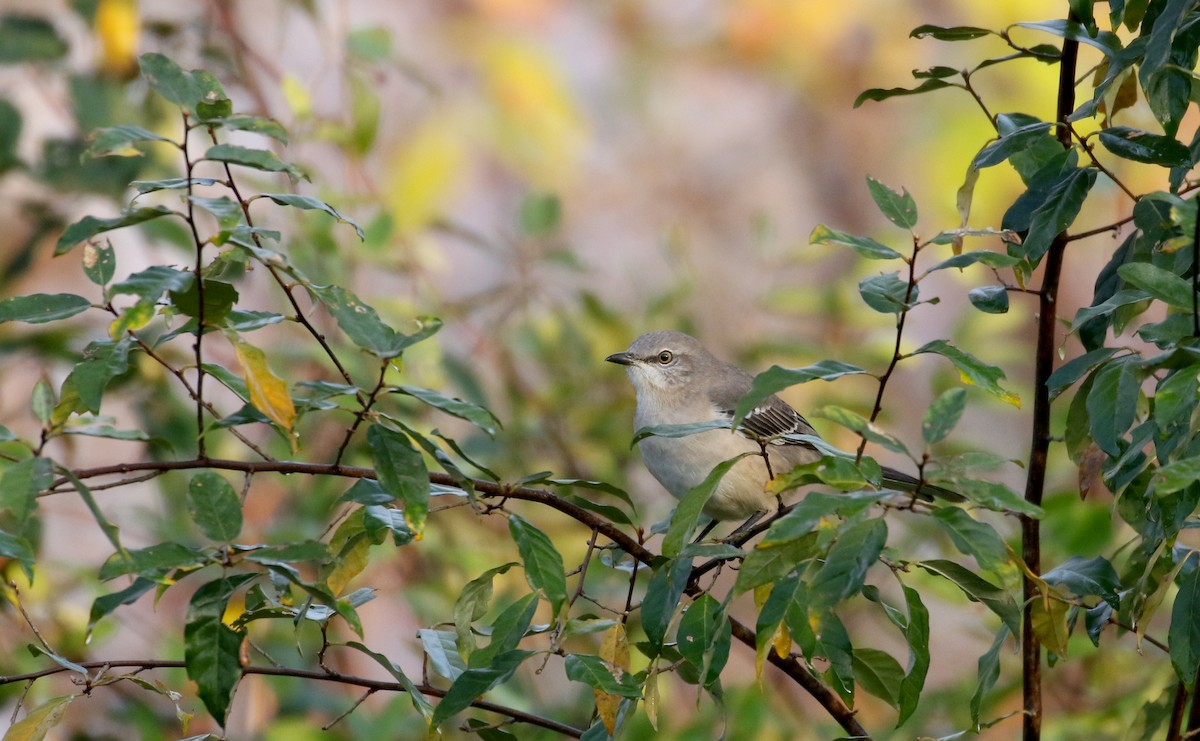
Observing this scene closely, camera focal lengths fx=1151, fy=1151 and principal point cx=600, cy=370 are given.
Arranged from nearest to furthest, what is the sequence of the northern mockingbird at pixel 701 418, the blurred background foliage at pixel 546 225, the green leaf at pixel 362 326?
1. the green leaf at pixel 362 326
2. the northern mockingbird at pixel 701 418
3. the blurred background foliage at pixel 546 225

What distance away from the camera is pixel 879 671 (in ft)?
6.06

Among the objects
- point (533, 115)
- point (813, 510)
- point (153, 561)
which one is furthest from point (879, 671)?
point (533, 115)

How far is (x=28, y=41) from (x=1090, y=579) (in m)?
4.04

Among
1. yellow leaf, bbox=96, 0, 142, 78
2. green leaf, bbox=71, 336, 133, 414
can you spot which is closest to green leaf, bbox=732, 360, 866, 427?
green leaf, bbox=71, 336, 133, 414

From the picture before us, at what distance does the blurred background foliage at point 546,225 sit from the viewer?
4.20m

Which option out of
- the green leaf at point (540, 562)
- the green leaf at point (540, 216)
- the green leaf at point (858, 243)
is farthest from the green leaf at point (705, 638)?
the green leaf at point (540, 216)

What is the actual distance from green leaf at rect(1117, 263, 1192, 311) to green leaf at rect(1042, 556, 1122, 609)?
53 centimetres

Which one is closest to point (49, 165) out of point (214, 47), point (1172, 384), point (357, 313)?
point (214, 47)

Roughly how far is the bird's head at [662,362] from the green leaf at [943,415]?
9.18 ft

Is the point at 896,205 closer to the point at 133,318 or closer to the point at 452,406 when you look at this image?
the point at 452,406

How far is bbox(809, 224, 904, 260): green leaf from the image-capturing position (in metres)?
1.60

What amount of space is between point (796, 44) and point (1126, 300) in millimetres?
7530

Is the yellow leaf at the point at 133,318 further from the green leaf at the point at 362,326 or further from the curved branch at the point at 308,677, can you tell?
the curved branch at the point at 308,677

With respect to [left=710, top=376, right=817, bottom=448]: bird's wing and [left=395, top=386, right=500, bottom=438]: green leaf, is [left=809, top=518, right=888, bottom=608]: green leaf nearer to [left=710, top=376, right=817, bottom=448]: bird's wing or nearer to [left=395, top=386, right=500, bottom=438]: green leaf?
[left=395, top=386, right=500, bottom=438]: green leaf
